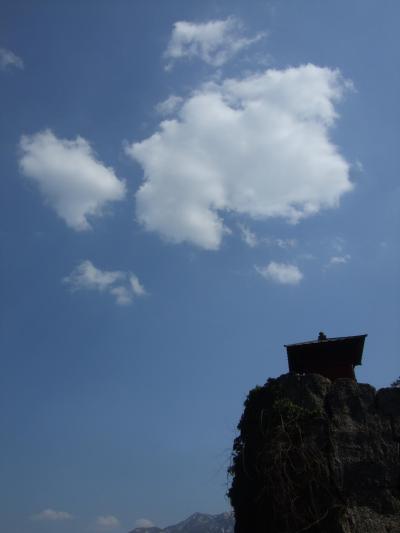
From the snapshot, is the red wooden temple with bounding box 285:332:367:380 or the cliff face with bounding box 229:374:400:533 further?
the red wooden temple with bounding box 285:332:367:380

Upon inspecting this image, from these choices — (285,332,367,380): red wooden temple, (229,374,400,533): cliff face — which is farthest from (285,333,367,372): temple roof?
(229,374,400,533): cliff face

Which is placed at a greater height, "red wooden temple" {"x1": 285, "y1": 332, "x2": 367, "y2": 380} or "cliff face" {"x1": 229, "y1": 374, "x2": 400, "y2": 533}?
"red wooden temple" {"x1": 285, "y1": 332, "x2": 367, "y2": 380}

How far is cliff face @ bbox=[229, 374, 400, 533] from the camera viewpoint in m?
12.8

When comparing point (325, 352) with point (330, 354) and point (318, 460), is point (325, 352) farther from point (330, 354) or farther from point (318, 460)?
point (318, 460)

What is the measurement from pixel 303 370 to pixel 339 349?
1.70m

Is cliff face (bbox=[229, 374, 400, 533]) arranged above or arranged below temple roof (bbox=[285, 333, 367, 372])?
below

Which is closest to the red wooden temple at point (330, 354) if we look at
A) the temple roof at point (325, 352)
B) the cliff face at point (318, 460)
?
the temple roof at point (325, 352)

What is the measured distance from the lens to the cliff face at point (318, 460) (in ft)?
41.9

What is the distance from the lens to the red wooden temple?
63.0 feet

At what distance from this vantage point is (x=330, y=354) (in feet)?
63.6

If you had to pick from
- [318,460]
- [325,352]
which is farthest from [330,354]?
[318,460]

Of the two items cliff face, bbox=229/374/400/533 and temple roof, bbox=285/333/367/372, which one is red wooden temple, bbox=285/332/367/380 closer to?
temple roof, bbox=285/333/367/372

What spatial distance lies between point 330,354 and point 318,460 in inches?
254

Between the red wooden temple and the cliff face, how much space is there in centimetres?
402
